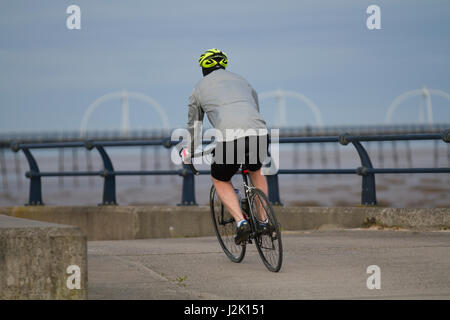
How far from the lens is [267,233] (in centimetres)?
656

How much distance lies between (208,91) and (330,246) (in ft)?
8.07

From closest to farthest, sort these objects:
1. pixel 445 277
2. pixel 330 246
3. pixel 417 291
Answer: pixel 417 291, pixel 445 277, pixel 330 246

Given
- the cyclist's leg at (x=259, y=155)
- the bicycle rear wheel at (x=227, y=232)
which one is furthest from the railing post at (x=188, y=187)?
the cyclist's leg at (x=259, y=155)

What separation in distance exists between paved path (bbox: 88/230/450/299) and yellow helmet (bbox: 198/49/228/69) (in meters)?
1.71

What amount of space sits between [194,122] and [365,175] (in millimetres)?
4052

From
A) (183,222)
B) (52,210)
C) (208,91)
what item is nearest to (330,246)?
(208,91)

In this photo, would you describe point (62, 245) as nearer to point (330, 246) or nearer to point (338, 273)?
point (338, 273)

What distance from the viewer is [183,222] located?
1174cm

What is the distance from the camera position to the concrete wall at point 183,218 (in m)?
10.0

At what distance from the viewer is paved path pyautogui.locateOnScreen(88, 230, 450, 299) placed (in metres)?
5.65

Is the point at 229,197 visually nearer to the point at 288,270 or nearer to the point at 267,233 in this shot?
the point at 267,233

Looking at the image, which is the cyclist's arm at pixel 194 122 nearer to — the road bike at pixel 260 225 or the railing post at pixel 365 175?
the road bike at pixel 260 225

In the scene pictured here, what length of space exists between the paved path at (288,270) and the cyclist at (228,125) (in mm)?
588
